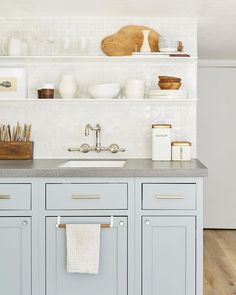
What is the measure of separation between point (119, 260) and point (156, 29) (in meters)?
1.82

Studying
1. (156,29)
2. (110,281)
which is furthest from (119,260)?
(156,29)

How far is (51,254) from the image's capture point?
118 inches

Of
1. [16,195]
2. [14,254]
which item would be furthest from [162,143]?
[14,254]

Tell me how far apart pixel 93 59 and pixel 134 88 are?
0.38 meters

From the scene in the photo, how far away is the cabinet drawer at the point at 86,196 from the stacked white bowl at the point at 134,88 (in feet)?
2.97

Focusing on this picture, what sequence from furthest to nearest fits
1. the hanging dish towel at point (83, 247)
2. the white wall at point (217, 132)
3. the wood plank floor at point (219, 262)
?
the white wall at point (217, 132), the wood plank floor at point (219, 262), the hanging dish towel at point (83, 247)

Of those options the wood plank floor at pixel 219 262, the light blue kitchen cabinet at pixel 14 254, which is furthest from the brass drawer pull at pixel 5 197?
the wood plank floor at pixel 219 262

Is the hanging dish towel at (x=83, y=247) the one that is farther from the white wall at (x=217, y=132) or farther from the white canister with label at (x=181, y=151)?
the white wall at (x=217, y=132)

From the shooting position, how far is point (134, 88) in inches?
143

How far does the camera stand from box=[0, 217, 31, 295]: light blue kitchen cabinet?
298cm

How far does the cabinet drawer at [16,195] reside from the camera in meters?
2.97

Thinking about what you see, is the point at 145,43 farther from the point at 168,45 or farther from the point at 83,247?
the point at 83,247

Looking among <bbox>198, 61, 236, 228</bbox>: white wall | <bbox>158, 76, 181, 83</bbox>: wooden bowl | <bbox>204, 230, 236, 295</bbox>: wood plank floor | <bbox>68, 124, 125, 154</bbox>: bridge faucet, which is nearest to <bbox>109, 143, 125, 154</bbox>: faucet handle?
<bbox>68, 124, 125, 154</bbox>: bridge faucet

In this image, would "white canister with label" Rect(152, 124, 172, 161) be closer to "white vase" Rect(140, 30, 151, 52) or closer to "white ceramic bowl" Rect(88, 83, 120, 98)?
"white ceramic bowl" Rect(88, 83, 120, 98)
